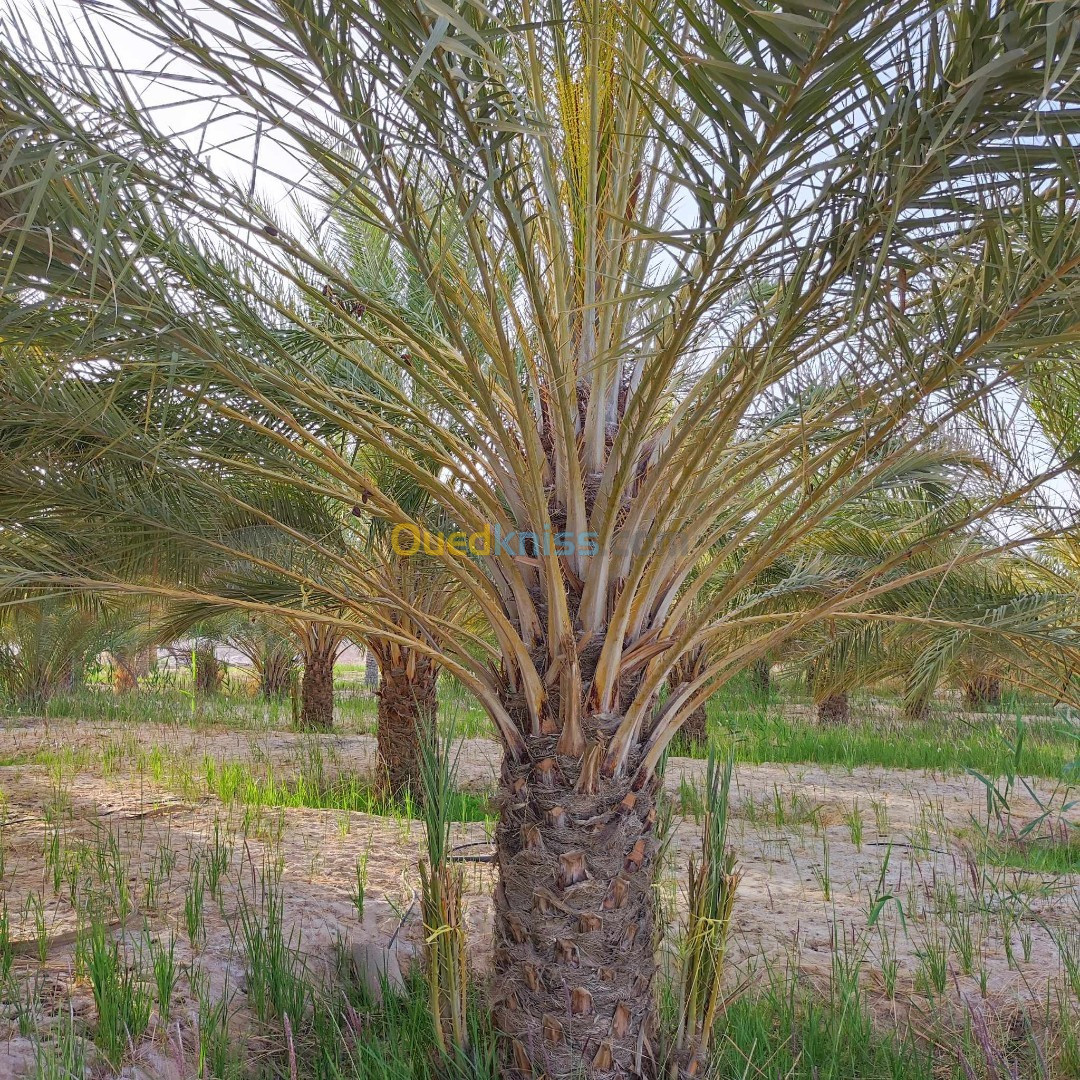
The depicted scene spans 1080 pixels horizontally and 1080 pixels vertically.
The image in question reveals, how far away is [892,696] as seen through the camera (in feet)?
52.1

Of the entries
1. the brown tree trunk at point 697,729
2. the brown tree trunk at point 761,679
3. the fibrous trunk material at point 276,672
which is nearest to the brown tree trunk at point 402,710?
the brown tree trunk at point 697,729

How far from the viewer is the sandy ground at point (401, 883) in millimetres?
2545

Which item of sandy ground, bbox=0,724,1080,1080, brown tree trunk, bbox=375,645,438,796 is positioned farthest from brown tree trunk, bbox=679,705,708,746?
brown tree trunk, bbox=375,645,438,796

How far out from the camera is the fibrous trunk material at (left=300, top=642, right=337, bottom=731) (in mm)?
8562

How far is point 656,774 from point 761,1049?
80cm

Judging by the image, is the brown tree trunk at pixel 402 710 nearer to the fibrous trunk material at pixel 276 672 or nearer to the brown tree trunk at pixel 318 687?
the brown tree trunk at pixel 318 687

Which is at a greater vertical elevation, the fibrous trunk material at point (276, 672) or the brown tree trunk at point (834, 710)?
the fibrous trunk material at point (276, 672)

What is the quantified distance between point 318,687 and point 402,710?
3546 millimetres

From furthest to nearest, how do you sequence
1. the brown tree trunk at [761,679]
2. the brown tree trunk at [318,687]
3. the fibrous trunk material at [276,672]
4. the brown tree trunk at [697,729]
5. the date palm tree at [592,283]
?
the fibrous trunk material at [276,672]
the brown tree trunk at [761,679]
the brown tree trunk at [318,687]
the brown tree trunk at [697,729]
the date palm tree at [592,283]

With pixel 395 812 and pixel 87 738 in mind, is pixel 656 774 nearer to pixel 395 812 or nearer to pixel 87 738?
pixel 395 812

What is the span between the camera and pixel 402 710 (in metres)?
5.53

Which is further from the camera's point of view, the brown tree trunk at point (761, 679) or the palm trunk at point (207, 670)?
the palm trunk at point (207, 670)

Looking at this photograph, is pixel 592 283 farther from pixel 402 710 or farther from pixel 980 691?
pixel 980 691

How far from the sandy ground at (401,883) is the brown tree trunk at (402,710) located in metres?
0.86
